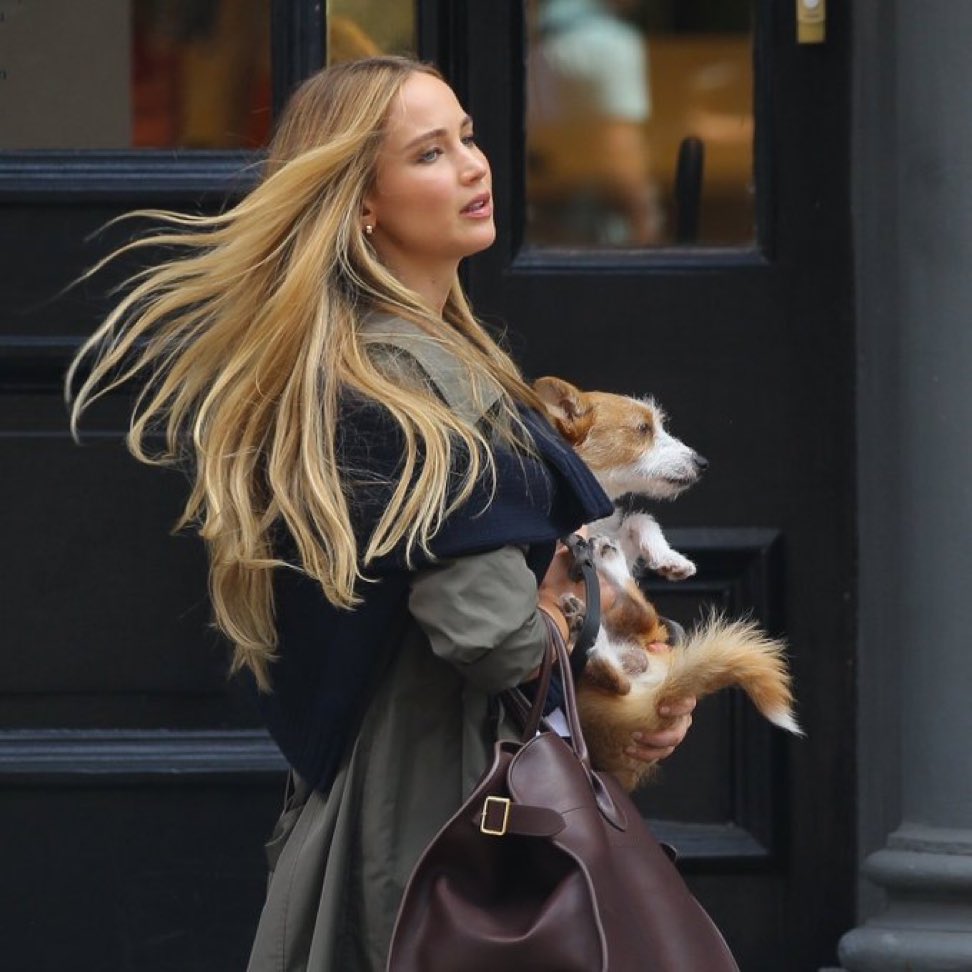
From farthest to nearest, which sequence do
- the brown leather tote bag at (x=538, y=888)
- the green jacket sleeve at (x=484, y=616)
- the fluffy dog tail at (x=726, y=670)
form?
the fluffy dog tail at (x=726, y=670) → the green jacket sleeve at (x=484, y=616) → the brown leather tote bag at (x=538, y=888)

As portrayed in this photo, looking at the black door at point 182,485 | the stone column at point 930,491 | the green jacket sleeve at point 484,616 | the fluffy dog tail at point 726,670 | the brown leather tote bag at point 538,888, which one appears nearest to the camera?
the brown leather tote bag at point 538,888

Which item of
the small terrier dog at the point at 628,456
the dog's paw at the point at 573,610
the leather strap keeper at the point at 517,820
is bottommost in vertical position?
the leather strap keeper at the point at 517,820

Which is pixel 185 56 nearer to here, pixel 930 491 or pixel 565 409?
pixel 565 409

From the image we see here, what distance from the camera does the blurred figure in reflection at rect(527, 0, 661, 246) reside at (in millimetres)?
4125

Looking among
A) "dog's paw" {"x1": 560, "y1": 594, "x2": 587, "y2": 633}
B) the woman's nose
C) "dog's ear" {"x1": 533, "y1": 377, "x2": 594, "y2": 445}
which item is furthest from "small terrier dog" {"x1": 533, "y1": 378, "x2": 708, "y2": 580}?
the woman's nose

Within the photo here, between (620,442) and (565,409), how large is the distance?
4.3 inches

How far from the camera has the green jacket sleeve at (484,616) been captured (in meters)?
2.42

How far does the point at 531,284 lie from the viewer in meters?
4.12

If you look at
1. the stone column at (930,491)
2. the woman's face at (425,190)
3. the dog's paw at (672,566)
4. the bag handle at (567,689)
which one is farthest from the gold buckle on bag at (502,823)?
the stone column at (930,491)

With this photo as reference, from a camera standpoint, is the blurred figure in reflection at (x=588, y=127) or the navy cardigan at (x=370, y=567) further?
the blurred figure in reflection at (x=588, y=127)

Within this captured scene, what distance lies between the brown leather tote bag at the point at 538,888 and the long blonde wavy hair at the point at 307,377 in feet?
1.06

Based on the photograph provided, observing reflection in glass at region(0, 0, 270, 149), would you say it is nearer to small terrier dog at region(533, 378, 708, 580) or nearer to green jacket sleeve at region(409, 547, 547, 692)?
small terrier dog at region(533, 378, 708, 580)

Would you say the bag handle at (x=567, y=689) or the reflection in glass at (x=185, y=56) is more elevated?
the reflection in glass at (x=185, y=56)

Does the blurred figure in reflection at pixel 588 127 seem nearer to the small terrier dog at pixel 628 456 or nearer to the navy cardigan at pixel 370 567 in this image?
the small terrier dog at pixel 628 456
